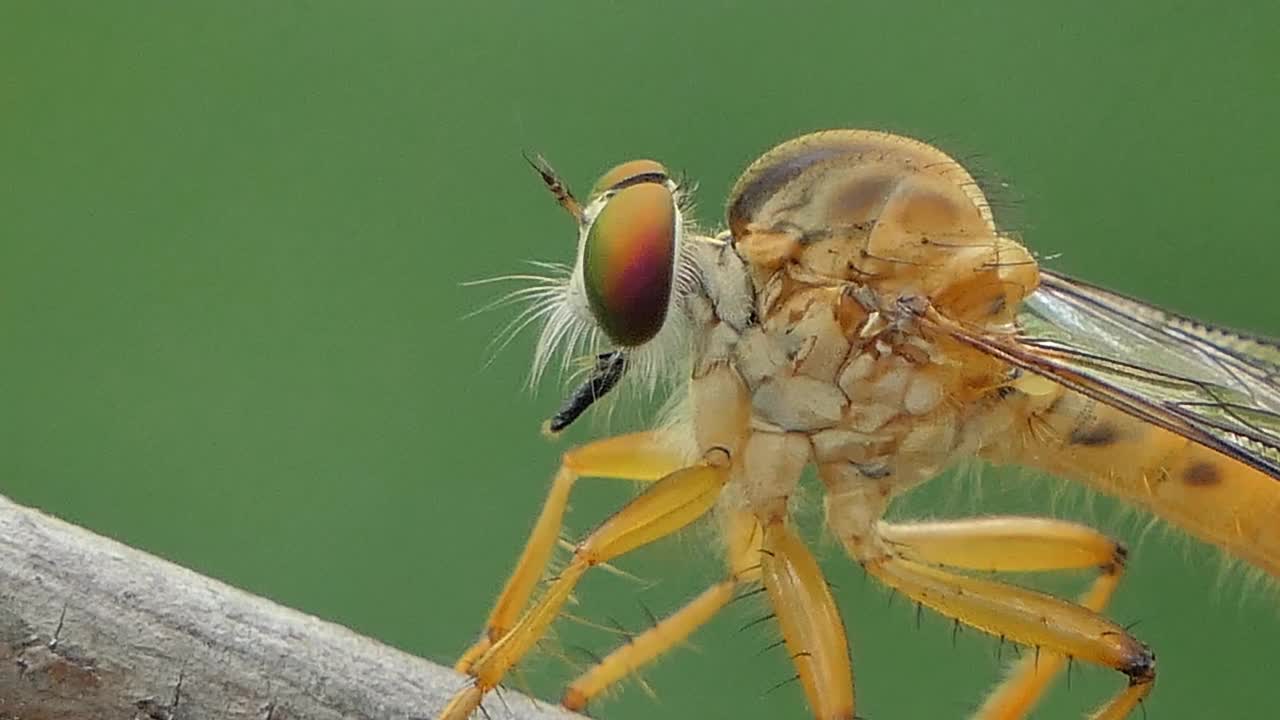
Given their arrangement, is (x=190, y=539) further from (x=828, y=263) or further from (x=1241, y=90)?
(x=1241, y=90)

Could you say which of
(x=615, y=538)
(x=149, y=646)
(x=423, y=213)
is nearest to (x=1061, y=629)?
(x=615, y=538)

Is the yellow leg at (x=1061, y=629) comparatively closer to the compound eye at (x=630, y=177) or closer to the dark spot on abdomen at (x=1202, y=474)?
the dark spot on abdomen at (x=1202, y=474)

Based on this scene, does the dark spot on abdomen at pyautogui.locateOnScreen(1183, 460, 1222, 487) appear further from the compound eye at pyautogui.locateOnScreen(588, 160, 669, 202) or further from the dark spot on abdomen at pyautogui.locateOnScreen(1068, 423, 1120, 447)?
the compound eye at pyautogui.locateOnScreen(588, 160, 669, 202)

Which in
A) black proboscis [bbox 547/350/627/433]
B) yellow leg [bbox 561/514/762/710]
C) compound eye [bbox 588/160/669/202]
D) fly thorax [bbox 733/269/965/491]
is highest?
compound eye [bbox 588/160/669/202]

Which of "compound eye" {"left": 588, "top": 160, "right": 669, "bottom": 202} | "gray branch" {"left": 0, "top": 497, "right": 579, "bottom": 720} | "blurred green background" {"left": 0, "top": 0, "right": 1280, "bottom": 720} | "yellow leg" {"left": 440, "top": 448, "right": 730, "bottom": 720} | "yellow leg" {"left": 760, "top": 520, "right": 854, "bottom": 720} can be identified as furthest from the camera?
"blurred green background" {"left": 0, "top": 0, "right": 1280, "bottom": 720}

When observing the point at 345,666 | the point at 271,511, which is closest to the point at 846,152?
the point at 345,666

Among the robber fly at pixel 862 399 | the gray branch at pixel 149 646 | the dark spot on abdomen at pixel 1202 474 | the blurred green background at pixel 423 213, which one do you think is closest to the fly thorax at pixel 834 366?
the robber fly at pixel 862 399

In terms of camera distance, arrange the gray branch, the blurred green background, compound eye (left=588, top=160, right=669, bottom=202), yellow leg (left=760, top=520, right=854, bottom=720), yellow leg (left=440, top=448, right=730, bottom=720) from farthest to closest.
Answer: the blurred green background → compound eye (left=588, top=160, right=669, bottom=202) → yellow leg (left=760, top=520, right=854, bottom=720) → yellow leg (left=440, top=448, right=730, bottom=720) → the gray branch

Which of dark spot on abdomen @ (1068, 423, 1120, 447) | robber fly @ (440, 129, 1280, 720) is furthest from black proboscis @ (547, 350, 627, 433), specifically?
dark spot on abdomen @ (1068, 423, 1120, 447)
